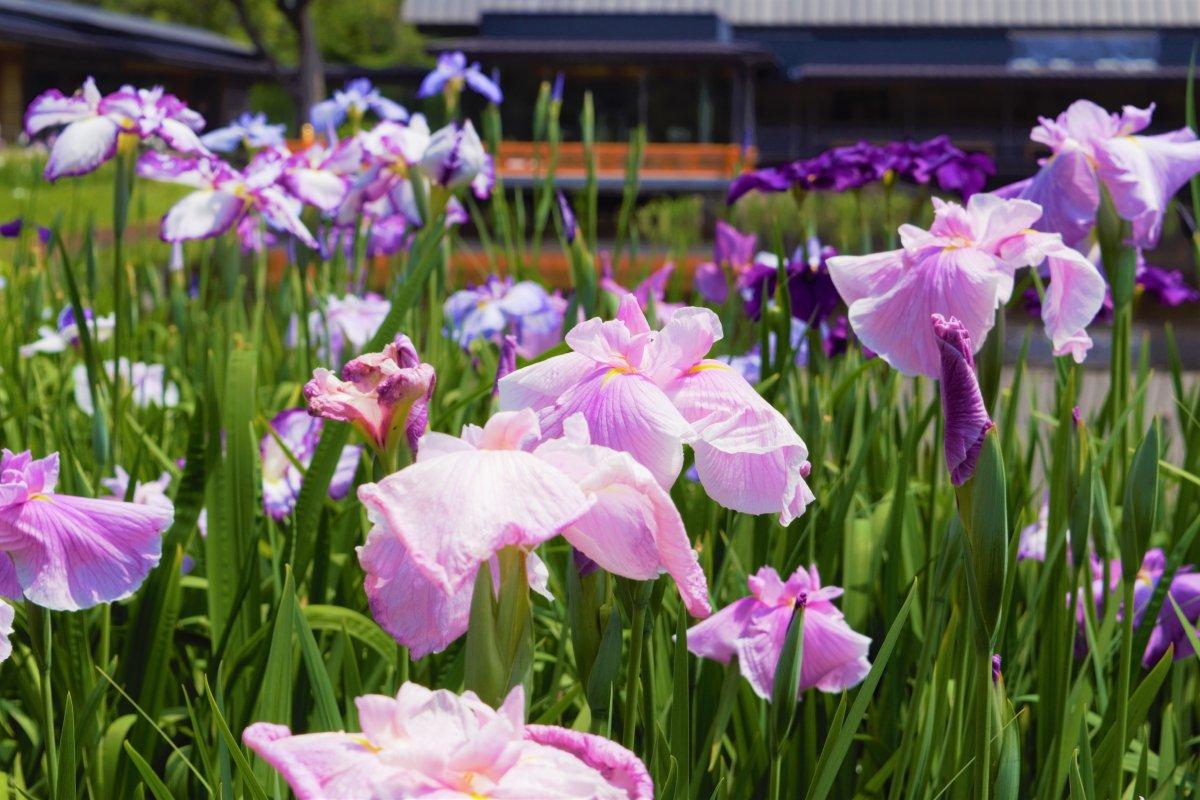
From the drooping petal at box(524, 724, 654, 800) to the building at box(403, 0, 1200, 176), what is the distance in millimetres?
22761

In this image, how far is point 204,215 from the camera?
1.85 m

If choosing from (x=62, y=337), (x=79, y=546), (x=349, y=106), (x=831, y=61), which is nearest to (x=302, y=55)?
(x=831, y=61)

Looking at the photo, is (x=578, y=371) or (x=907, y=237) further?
(x=907, y=237)

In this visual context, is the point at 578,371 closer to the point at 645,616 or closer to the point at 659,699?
the point at 645,616

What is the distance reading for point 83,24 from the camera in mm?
26656

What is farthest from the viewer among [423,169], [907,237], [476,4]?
[476,4]

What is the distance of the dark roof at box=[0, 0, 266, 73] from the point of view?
78.0 feet

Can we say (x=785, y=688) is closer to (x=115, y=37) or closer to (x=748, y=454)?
(x=748, y=454)

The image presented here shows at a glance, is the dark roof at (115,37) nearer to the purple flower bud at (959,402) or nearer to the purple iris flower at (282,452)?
the purple iris flower at (282,452)

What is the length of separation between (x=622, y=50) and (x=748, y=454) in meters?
23.0

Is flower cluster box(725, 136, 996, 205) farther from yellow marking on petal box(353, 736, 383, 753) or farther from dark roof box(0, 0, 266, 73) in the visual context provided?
dark roof box(0, 0, 266, 73)

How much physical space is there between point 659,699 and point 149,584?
0.46m

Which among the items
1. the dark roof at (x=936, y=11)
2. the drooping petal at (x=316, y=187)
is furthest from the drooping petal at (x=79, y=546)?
the dark roof at (x=936, y=11)

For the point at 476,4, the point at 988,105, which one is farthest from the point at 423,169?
the point at 476,4
